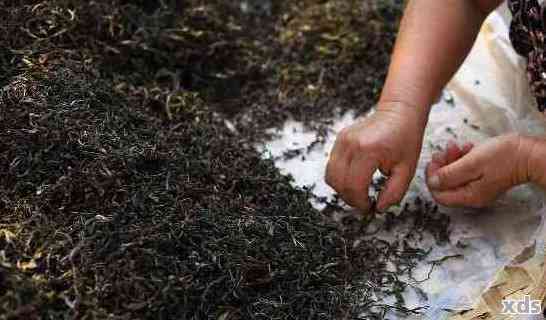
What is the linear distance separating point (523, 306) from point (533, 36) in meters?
0.42

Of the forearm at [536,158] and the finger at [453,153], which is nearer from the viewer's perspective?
the forearm at [536,158]

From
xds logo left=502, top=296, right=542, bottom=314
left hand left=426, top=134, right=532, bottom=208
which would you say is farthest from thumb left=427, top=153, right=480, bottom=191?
xds logo left=502, top=296, right=542, bottom=314

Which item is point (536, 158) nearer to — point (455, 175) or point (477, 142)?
point (455, 175)

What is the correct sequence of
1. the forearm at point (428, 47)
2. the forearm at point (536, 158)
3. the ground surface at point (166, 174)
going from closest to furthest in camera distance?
the ground surface at point (166, 174) < the forearm at point (536, 158) < the forearm at point (428, 47)

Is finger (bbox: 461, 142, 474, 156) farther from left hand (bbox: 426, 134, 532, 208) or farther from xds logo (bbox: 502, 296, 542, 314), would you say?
xds logo (bbox: 502, 296, 542, 314)

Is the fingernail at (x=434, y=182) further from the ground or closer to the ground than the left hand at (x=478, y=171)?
closer to the ground

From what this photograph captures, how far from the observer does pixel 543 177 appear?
1.12 meters

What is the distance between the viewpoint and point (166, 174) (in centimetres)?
111

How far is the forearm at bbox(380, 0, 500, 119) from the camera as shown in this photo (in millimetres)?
1204

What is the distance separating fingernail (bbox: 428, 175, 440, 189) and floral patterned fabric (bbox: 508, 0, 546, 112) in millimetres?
201

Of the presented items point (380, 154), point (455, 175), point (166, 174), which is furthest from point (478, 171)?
point (166, 174)

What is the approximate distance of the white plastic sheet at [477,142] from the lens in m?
1.14

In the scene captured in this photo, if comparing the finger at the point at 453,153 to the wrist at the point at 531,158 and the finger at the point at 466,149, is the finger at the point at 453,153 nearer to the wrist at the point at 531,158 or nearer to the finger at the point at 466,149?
the finger at the point at 466,149

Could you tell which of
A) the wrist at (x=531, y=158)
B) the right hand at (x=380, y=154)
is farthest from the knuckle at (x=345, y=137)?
the wrist at (x=531, y=158)
